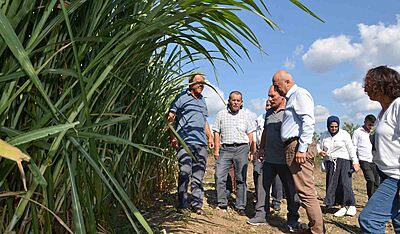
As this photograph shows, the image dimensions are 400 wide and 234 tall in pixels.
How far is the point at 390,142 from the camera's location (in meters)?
2.66

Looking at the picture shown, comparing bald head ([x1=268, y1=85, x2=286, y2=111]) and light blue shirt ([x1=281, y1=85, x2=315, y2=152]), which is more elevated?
bald head ([x1=268, y1=85, x2=286, y2=111])

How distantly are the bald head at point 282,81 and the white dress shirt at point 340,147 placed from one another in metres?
2.08

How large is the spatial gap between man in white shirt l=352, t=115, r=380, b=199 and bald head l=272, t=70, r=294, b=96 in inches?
98.8

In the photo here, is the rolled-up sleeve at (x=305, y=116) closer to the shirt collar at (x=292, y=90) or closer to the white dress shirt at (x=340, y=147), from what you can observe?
the shirt collar at (x=292, y=90)

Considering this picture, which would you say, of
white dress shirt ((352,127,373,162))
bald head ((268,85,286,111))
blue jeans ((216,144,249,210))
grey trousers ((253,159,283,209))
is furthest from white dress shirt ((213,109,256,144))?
white dress shirt ((352,127,373,162))

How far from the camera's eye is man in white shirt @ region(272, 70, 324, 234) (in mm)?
3547

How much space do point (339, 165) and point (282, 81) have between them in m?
2.26

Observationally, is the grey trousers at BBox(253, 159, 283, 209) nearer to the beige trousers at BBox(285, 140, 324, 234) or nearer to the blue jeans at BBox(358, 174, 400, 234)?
the beige trousers at BBox(285, 140, 324, 234)

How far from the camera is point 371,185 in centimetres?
582

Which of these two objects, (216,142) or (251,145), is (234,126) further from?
(251,145)

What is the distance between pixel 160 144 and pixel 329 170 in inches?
Result: 111

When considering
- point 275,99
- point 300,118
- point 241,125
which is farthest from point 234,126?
point 300,118

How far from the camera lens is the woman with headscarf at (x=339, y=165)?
18.1 ft

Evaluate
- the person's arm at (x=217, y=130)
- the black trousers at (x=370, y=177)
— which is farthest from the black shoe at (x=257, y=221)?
the black trousers at (x=370, y=177)
